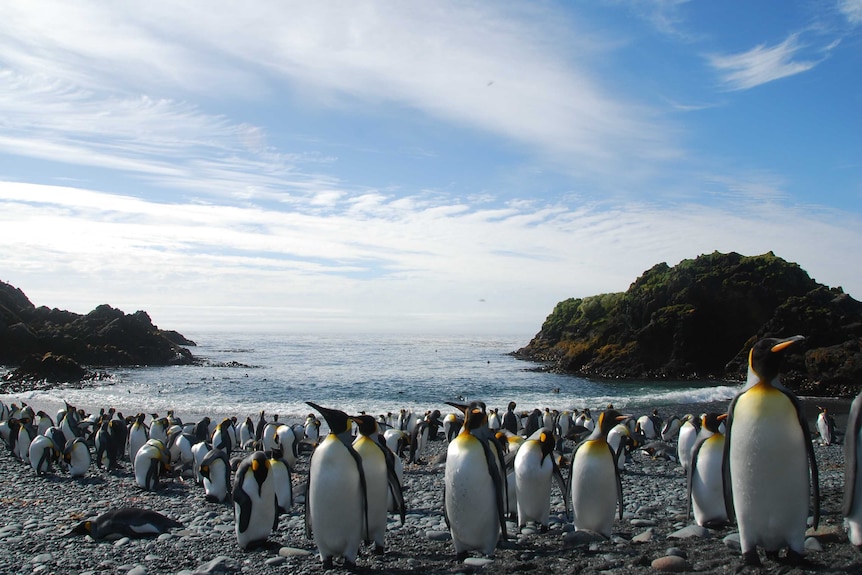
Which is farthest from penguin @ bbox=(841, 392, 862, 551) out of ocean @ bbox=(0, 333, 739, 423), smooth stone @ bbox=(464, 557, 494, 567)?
ocean @ bbox=(0, 333, 739, 423)

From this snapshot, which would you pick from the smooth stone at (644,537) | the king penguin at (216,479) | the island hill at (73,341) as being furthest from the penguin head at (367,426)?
the island hill at (73,341)

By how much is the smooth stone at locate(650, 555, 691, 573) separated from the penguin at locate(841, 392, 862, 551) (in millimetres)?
1108

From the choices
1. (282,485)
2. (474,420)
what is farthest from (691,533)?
(282,485)

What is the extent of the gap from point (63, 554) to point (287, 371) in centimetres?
4216

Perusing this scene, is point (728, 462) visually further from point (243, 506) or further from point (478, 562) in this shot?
point (243, 506)

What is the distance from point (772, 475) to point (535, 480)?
3054mm

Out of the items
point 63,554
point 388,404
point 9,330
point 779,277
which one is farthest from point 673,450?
point 9,330

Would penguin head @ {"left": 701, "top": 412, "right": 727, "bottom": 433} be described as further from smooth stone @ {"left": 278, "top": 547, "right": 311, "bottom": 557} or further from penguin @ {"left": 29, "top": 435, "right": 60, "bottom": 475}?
penguin @ {"left": 29, "top": 435, "right": 60, "bottom": 475}

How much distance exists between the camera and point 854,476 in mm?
4242

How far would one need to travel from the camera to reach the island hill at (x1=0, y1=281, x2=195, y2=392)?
36.8m

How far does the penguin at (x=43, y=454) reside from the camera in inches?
489

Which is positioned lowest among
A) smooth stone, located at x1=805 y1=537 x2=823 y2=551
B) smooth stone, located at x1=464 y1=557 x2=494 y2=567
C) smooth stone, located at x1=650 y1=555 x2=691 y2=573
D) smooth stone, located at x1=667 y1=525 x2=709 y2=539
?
smooth stone, located at x1=464 y1=557 x2=494 y2=567

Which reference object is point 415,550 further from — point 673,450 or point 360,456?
point 673,450

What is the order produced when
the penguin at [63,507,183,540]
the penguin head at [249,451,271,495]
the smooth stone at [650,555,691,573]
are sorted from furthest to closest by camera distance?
the penguin at [63,507,183,540] < the penguin head at [249,451,271,495] < the smooth stone at [650,555,691,573]
